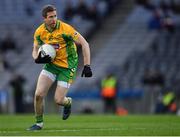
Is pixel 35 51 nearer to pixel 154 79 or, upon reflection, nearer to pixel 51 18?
pixel 51 18

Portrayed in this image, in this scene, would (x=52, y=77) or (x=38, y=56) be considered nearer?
(x=38, y=56)

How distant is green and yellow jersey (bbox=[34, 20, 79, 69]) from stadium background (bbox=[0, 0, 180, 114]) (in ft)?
51.1

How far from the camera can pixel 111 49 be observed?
3594cm

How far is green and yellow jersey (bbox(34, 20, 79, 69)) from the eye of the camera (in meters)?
15.6

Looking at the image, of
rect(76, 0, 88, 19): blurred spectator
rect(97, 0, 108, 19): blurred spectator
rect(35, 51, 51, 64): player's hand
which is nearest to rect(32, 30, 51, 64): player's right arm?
rect(35, 51, 51, 64): player's hand

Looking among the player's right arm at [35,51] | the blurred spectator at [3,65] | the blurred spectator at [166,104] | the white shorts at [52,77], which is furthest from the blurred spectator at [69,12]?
the player's right arm at [35,51]

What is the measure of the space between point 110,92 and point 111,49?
5152 mm

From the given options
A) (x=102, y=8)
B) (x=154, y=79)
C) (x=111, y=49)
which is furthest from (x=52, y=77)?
(x=102, y=8)

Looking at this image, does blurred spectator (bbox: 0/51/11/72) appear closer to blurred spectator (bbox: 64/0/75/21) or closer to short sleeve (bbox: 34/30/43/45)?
blurred spectator (bbox: 64/0/75/21)

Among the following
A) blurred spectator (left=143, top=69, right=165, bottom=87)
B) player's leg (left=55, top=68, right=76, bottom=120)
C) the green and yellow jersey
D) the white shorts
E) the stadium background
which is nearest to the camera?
the green and yellow jersey

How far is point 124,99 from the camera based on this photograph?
32.3m

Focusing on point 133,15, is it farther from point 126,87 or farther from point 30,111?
point 30,111

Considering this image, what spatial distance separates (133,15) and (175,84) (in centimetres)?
587

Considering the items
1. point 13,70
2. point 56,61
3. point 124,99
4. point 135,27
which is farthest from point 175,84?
point 56,61
